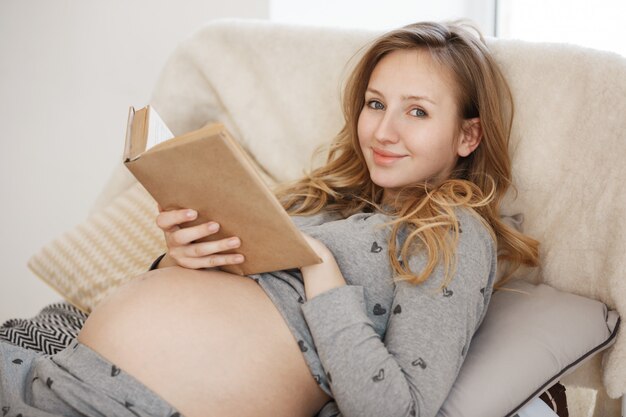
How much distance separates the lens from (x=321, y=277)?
105 cm

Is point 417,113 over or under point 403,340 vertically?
over

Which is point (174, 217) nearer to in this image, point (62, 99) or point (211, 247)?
point (211, 247)

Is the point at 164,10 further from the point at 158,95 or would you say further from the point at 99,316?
the point at 99,316

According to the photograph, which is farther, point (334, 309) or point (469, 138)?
point (469, 138)

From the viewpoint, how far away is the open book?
0.88 meters

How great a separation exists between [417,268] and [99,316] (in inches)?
19.2

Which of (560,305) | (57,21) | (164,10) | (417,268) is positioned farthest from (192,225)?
(57,21)

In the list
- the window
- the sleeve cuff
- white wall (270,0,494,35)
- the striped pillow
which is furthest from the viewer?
white wall (270,0,494,35)

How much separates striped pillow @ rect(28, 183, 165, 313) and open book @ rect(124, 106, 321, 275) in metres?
0.38

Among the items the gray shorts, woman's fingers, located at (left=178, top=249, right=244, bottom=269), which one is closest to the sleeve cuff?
woman's fingers, located at (left=178, top=249, right=244, bottom=269)

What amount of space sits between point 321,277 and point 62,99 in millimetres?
1556

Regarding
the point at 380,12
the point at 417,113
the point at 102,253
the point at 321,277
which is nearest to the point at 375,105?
the point at 417,113

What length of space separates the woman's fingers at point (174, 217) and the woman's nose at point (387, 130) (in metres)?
0.34

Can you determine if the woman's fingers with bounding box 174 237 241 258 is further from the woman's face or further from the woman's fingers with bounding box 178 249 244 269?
the woman's face
